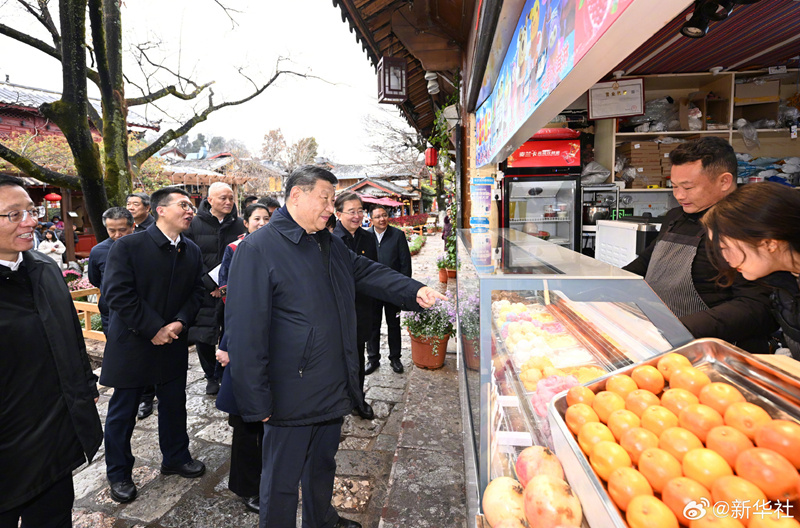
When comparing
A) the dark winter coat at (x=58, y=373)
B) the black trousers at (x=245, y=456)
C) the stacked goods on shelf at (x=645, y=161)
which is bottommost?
the black trousers at (x=245, y=456)

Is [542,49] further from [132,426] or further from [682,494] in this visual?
[132,426]

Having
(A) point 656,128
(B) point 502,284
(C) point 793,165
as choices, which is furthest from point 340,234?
(C) point 793,165

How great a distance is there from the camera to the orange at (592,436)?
984 mm

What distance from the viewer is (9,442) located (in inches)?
64.7

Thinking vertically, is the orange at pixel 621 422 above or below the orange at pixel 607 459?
above

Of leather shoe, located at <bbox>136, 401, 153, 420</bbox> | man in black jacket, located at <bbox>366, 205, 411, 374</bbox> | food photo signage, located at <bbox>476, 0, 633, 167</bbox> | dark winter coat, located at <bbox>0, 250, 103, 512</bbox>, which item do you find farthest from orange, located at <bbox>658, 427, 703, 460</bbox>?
leather shoe, located at <bbox>136, 401, 153, 420</bbox>

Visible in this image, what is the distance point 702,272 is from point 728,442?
1.36m

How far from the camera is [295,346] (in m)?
1.97

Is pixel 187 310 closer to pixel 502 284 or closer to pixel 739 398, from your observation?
pixel 502 284

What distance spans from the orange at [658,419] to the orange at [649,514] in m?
0.26

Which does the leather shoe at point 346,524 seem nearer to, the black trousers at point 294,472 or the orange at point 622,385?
the black trousers at point 294,472

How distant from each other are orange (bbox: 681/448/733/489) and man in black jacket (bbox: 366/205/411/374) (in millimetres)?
3648

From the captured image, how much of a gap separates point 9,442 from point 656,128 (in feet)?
22.4

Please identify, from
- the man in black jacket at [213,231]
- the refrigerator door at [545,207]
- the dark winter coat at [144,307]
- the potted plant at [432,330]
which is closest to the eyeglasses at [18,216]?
the dark winter coat at [144,307]
